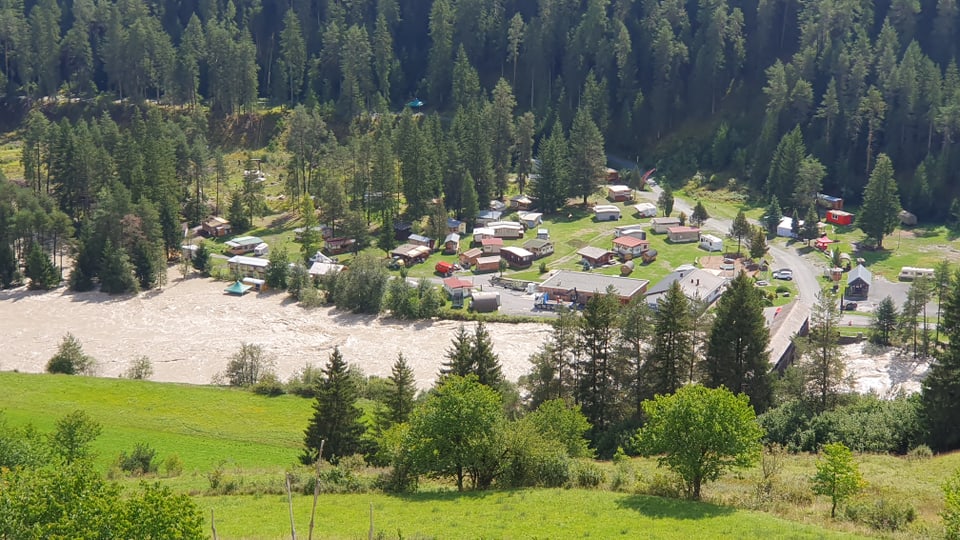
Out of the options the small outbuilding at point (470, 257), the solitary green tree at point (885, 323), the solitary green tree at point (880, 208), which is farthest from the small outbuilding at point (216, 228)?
the solitary green tree at point (885, 323)

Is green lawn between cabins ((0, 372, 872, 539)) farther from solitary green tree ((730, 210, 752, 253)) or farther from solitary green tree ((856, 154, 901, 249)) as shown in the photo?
solitary green tree ((856, 154, 901, 249))

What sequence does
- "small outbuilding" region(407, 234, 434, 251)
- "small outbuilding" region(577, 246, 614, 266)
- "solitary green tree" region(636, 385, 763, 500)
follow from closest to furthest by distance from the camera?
"solitary green tree" region(636, 385, 763, 500) < "small outbuilding" region(577, 246, 614, 266) < "small outbuilding" region(407, 234, 434, 251)

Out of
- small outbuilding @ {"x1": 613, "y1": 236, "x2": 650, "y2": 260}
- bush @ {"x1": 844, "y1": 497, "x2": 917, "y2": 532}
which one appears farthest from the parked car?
bush @ {"x1": 844, "y1": 497, "x2": 917, "y2": 532}

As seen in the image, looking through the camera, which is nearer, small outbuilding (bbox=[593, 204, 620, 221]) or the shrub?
the shrub

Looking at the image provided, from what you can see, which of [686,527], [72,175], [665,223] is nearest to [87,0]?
[72,175]

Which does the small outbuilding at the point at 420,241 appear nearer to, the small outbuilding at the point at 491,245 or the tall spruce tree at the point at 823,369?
the small outbuilding at the point at 491,245

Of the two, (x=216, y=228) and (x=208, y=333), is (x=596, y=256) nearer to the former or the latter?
(x=208, y=333)
